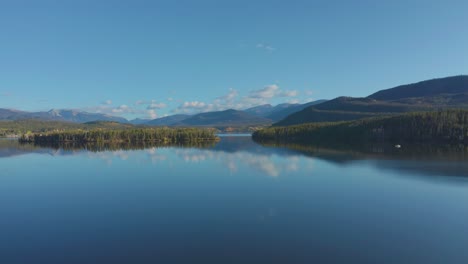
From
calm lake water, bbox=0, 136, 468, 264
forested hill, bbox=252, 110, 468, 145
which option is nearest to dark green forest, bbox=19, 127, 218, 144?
forested hill, bbox=252, 110, 468, 145

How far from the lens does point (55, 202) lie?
82.4 ft

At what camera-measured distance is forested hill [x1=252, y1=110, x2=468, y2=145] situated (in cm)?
8688

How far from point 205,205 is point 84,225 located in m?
8.20

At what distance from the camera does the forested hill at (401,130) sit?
86.9 metres

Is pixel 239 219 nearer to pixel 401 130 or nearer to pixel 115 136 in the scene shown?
pixel 401 130

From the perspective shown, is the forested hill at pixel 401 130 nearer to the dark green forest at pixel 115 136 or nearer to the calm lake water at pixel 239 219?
the dark green forest at pixel 115 136

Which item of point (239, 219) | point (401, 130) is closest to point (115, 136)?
point (401, 130)

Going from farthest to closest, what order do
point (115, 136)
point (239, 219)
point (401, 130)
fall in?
1. point (115, 136)
2. point (401, 130)
3. point (239, 219)

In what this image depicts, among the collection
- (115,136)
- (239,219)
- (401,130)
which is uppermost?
(115,136)

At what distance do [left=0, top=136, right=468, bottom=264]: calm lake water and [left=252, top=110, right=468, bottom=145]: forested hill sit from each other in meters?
60.6

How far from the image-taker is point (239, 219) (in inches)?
765

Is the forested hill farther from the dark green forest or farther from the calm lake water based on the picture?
the calm lake water

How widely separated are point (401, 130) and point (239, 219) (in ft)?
304

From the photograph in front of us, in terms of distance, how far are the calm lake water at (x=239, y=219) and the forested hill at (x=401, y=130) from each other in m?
60.6
